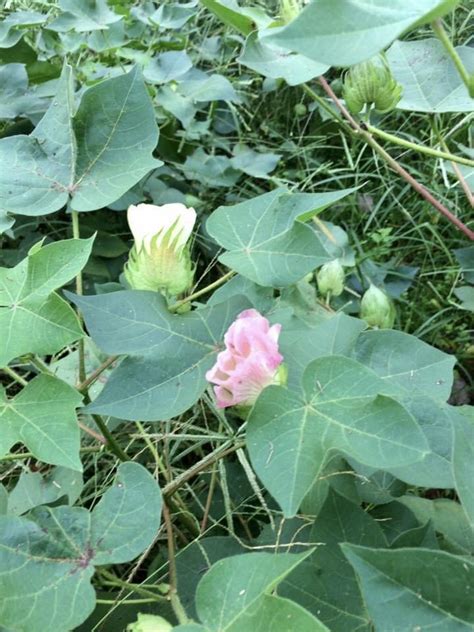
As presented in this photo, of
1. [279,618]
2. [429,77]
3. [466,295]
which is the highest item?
[429,77]

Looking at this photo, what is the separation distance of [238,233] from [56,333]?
18 cm

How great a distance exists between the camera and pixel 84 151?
2.11 feet

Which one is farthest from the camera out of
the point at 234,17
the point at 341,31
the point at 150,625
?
the point at 234,17

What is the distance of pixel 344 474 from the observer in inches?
20.7

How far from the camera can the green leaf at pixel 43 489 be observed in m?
0.64

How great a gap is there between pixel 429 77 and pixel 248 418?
1.65ft

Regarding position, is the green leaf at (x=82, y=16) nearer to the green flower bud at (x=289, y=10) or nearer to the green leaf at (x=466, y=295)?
the green flower bud at (x=289, y=10)

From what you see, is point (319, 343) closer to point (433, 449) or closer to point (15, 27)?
point (433, 449)

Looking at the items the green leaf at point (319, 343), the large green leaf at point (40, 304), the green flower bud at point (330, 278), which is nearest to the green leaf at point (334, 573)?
the green leaf at point (319, 343)

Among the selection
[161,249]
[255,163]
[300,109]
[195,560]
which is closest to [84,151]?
[161,249]

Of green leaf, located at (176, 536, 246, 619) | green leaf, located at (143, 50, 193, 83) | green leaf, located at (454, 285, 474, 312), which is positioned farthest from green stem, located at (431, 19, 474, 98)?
green leaf, located at (143, 50, 193, 83)

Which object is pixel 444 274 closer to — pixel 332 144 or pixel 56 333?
pixel 332 144

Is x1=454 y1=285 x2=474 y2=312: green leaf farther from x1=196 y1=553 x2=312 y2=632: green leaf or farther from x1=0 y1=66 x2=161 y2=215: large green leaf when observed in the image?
x1=196 y1=553 x2=312 y2=632: green leaf

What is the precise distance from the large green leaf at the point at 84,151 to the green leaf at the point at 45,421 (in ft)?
0.66
